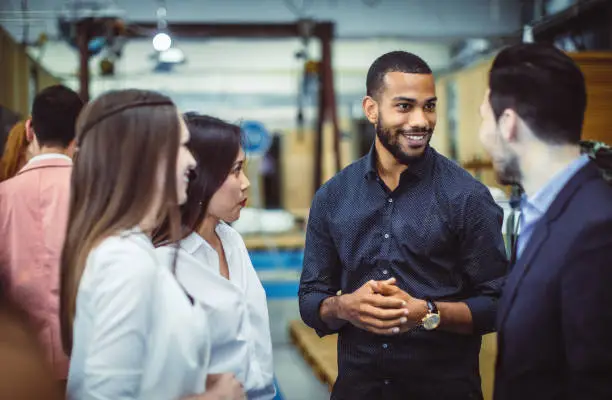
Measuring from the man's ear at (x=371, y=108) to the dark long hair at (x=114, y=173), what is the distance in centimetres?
92

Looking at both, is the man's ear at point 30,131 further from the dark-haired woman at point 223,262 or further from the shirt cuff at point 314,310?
the shirt cuff at point 314,310

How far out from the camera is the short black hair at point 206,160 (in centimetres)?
196

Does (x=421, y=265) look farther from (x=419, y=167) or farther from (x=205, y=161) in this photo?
(x=205, y=161)

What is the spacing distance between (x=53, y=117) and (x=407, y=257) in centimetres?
151

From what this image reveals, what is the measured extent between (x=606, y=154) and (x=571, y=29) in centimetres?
562

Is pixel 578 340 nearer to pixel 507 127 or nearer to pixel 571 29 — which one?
pixel 507 127

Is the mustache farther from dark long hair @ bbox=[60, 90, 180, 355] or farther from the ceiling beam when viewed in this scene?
the ceiling beam

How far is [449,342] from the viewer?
7.03 ft

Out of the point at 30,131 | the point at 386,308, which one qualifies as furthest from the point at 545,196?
the point at 30,131

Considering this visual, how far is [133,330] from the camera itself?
1.39 metres

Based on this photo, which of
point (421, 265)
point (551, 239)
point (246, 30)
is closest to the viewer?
point (551, 239)

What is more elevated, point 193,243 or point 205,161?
point 205,161

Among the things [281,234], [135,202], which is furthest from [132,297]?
[281,234]

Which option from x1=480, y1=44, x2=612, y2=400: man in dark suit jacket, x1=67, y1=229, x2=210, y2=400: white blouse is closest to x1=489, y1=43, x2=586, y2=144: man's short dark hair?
x1=480, y1=44, x2=612, y2=400: man in dark suit jacket
